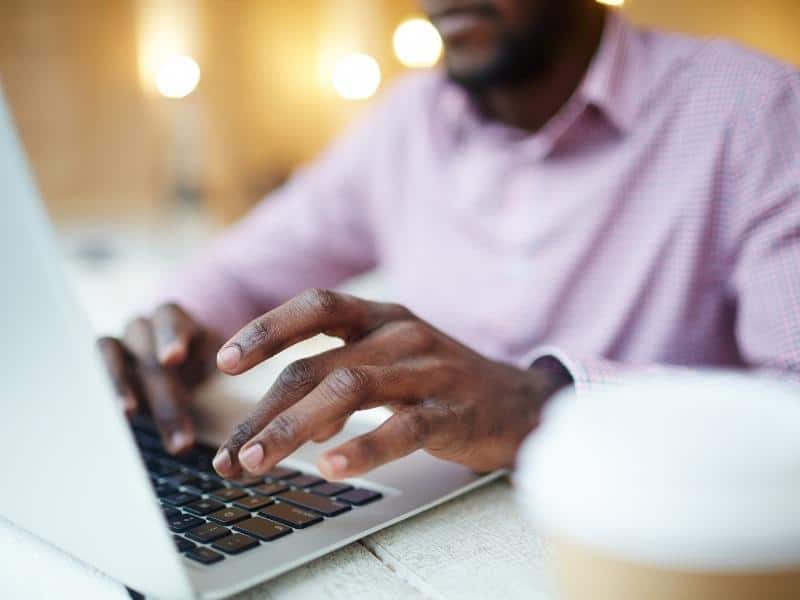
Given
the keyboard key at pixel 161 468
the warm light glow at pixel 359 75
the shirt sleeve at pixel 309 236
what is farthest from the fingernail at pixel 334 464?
the warm light glow at pixel 359 75

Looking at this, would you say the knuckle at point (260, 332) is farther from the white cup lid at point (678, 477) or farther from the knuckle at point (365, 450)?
the white cup lid at point (678, 477)

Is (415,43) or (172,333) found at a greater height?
(415,43)

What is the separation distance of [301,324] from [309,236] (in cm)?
70

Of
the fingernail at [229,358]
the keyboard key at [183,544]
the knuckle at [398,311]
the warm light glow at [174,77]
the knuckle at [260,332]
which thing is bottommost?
the keyboard key at [183,544]

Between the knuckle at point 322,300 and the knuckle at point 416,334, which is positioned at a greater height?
the knuckle at point 322,300

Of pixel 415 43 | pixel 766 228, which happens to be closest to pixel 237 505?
pixel 766 228

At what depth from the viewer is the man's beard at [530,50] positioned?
876mm

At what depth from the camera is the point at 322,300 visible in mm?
491

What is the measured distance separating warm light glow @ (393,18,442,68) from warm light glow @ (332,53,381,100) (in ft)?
0.51

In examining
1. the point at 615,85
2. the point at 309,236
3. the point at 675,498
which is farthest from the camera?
the point at 309,236

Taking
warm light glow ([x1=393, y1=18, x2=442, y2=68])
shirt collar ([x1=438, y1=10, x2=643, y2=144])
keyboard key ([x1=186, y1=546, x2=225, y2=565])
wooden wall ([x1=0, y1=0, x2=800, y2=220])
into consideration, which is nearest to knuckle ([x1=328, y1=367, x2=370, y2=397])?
keyboard key ([x1=186, y1=546, x2=225, y2=565])

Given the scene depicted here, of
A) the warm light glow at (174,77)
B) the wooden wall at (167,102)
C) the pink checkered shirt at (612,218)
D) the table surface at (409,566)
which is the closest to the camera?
the table surface at (409,566)

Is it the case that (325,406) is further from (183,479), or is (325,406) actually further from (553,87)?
(553,87)

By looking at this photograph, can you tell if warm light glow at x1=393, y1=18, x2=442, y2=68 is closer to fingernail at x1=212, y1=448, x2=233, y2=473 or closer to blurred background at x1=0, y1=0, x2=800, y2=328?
blurred background at x1=0, y1=0, x2=800, y2=328
